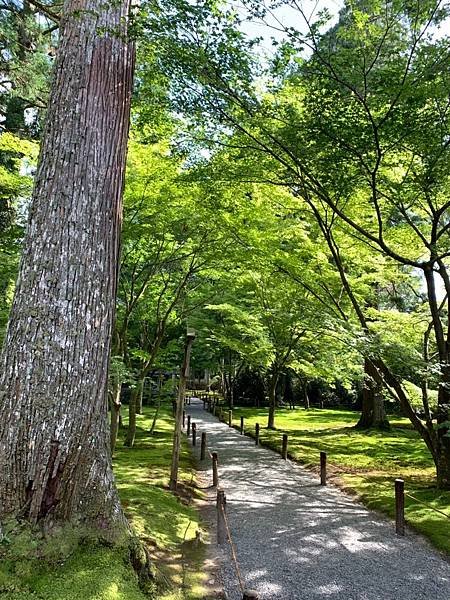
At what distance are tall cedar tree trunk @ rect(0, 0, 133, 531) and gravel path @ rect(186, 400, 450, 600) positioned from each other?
2256 millimetres

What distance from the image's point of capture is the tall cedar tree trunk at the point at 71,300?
268cm

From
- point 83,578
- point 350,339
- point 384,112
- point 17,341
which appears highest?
point 384,112

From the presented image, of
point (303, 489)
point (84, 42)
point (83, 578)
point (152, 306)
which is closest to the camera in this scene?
point (83, 578)

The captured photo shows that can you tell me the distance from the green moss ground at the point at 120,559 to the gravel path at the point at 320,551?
48 centimetres

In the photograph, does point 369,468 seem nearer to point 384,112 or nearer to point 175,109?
point 384,112

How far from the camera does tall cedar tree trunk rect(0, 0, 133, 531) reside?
268 centimetres

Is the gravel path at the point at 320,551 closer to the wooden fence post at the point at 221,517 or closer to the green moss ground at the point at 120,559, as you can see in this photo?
the wooden fence post at the point at 221,517

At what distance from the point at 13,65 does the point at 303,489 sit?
10.3 m

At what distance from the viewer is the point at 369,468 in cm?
992

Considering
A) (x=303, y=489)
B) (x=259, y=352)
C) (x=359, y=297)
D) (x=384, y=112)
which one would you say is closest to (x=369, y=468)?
(x=303, y=489)

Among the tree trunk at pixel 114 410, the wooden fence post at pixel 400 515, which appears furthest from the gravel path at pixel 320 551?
the tree trunk at pixel 114 410

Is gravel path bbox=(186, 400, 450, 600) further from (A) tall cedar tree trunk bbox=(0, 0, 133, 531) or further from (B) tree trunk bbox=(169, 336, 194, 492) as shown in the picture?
(A) tall cedar tree trunk bbox=(0, 0, 133, 531)

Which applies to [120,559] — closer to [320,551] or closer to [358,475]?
[320,551]

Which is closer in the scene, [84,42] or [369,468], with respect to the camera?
[84,42]
